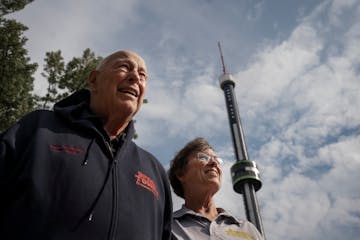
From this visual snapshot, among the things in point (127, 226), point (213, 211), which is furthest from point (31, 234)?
point (213, 211)

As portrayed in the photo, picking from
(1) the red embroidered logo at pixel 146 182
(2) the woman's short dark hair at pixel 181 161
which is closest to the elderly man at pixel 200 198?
(2) the woman's short dark hair at pixel 181 161

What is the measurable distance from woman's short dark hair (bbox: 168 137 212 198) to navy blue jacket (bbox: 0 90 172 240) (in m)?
1.85

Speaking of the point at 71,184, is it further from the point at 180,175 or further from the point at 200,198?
the point at 180,175

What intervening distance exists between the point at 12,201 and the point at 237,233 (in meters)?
2.45

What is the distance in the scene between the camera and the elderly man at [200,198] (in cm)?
370

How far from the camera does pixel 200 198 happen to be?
4172 mm

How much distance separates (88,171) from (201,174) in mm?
2249

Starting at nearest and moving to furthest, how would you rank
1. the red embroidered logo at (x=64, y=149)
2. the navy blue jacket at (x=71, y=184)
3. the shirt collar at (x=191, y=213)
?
the navy blue jacket at (x=71, y=184)
the red embroidered logo at (x=64, y=149)
the shirt collar at (x=191, y=213)

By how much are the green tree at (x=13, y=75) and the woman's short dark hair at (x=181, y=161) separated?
719cm

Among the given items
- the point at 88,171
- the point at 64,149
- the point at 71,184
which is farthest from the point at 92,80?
the point at 71,184

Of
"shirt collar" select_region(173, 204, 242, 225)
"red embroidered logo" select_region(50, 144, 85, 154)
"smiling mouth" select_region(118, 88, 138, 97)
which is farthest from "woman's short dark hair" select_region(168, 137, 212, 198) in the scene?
"red embroidered logo" select_region(50, 144, 85, 154)

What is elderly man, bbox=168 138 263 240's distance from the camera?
370 centimetres

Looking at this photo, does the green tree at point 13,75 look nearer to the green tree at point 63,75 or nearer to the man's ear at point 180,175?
the green tree at point 63,75

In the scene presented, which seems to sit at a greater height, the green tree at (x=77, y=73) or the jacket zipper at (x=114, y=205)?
the green tree at (x=77, y=73)
